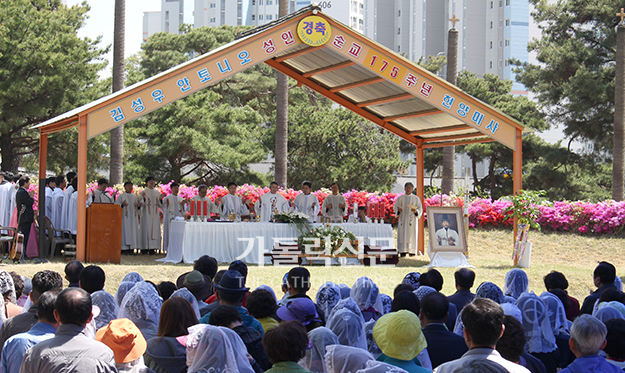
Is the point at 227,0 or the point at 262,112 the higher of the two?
the point at 227,0

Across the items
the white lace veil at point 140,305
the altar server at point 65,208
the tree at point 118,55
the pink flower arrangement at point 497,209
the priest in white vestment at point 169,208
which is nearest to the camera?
the white lace veil at point 140,305

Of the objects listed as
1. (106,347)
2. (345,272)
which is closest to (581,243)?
(345,272)

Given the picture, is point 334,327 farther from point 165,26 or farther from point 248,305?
point 165,26

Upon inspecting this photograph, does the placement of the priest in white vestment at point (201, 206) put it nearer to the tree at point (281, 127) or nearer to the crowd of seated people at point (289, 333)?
the tree at point (281, 127)

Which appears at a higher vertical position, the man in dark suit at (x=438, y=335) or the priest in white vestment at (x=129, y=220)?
the priest in white vestment at (x=129, y=220)

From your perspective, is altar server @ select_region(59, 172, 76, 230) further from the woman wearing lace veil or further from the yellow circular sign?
the woman wearing lace veil

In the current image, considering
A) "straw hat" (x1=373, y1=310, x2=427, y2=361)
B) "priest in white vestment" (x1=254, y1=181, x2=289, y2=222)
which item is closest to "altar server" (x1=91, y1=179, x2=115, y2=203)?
"priest in white vestment" (x1=254, y1=181, x2=289, y2=222)

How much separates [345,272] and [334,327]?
24.4 ft

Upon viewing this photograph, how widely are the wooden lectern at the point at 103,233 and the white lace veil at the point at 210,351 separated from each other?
28.9 ft

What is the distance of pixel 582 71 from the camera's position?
22.4m

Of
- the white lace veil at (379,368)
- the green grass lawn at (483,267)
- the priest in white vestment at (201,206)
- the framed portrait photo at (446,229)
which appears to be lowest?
the green grass lawn at (483,267)

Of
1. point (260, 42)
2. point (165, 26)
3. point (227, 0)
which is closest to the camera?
point (260, 42)

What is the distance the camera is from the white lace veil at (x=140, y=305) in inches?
162

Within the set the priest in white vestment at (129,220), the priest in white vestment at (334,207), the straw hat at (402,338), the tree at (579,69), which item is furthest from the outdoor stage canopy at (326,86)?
the tree at (579,69)
